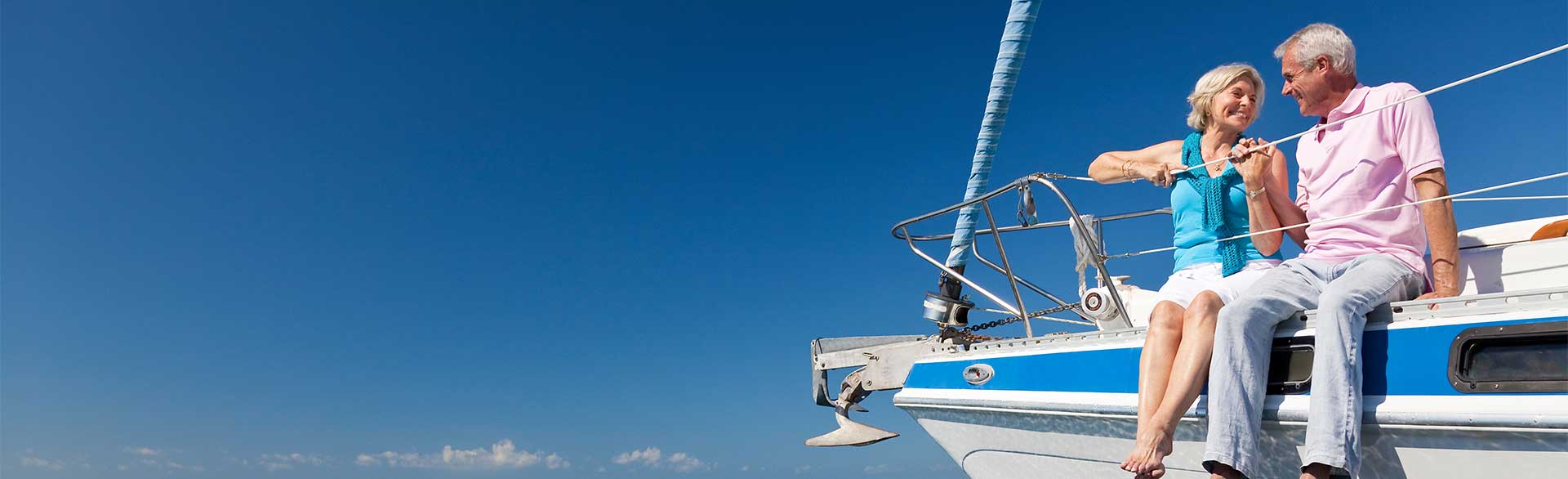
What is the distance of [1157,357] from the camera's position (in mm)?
3355

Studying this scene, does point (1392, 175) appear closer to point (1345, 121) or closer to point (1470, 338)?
point (1345, 121)

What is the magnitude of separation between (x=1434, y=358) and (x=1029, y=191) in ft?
8.04

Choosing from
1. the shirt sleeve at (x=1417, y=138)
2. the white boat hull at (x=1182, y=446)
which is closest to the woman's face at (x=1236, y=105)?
the shirt sleeve at (x=1417, y=138)

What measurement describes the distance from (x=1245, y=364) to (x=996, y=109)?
12.0ft

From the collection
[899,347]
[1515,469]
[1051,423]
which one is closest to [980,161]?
[899,347]

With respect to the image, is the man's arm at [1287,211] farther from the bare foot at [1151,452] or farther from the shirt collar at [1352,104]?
the bare foot at [1151,452]

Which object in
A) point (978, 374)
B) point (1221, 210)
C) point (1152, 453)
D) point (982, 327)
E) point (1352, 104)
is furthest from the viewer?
point (982, 327)

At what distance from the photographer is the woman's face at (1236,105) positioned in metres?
4.07

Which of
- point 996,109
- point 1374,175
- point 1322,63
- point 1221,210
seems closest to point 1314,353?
point 1374,175

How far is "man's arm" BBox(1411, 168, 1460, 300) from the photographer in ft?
10.5

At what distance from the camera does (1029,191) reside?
5246 millimetres

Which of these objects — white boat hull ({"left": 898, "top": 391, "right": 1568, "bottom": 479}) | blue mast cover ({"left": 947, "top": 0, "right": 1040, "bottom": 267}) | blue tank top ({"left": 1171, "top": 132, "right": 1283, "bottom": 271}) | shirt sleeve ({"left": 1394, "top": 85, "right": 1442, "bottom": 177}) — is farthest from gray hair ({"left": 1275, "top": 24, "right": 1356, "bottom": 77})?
blue mast cover ({"left": 947, "top": 0, "right": 1040, "bottom": 267})

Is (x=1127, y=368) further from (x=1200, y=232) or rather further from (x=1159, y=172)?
(x=1159, y=172)

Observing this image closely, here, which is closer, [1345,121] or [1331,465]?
[1331,465]
